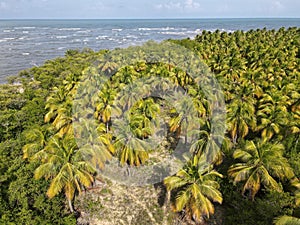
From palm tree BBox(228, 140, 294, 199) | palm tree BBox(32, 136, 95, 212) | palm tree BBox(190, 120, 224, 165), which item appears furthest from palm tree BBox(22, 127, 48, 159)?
palm tree BBox(228, 140, 294, 199)

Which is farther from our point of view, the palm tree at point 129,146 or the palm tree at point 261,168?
the palm tree at point 129,146

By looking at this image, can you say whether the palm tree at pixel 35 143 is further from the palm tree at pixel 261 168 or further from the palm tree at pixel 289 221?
the palm tree at pixel 289 221

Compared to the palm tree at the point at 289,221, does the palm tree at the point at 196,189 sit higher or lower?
lower

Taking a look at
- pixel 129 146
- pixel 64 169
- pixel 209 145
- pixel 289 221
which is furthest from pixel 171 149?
pixel 289 221

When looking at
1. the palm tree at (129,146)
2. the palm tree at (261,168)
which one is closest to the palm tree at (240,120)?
the palm tree at (261,168)

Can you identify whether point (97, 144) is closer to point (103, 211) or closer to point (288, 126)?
point (103, 211)

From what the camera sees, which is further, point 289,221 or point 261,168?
point 261,168

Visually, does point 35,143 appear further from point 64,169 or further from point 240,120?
point 240,120
